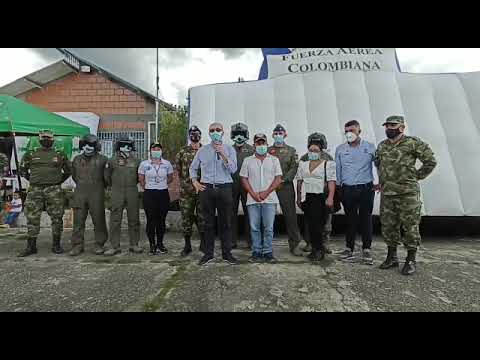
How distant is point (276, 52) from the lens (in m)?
6.18

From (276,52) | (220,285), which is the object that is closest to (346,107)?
(276,52)

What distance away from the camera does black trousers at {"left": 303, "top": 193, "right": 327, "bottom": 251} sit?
377 centimetres

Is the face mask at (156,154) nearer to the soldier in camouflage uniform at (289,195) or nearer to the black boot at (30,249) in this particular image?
the soldier in camouflage uniform at (289,195)

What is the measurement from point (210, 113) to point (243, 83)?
3.03ft

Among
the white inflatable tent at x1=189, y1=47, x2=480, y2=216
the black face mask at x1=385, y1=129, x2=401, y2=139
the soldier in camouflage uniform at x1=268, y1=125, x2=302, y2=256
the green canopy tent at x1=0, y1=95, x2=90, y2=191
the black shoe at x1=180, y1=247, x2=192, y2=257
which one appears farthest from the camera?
the green canopy tent at x1=0, y1=95, x2=90, y2=191

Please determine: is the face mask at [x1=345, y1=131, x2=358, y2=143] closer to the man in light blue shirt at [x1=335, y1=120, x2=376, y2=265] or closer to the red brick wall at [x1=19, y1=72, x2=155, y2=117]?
the man in light blue shirt at [x1=335, y1=120, x2=376, y2=265]

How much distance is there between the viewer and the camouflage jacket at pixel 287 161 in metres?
4.15

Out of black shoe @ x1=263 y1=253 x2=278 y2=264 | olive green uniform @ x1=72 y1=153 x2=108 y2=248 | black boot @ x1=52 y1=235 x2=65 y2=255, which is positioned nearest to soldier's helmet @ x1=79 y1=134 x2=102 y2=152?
olive green uniform @ x1=72 y1=153 x2=108 y2=248

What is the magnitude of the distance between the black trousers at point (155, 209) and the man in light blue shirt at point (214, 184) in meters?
0.68

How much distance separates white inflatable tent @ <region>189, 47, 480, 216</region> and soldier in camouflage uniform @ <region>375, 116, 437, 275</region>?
2.03 metres

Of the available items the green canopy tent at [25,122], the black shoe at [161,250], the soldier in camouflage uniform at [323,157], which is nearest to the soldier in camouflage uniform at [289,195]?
the soldier in camouflage uniform at [323,157]

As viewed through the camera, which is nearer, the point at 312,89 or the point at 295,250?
the point at 295,250

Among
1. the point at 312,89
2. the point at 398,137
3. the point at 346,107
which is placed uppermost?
the point at 312,89
